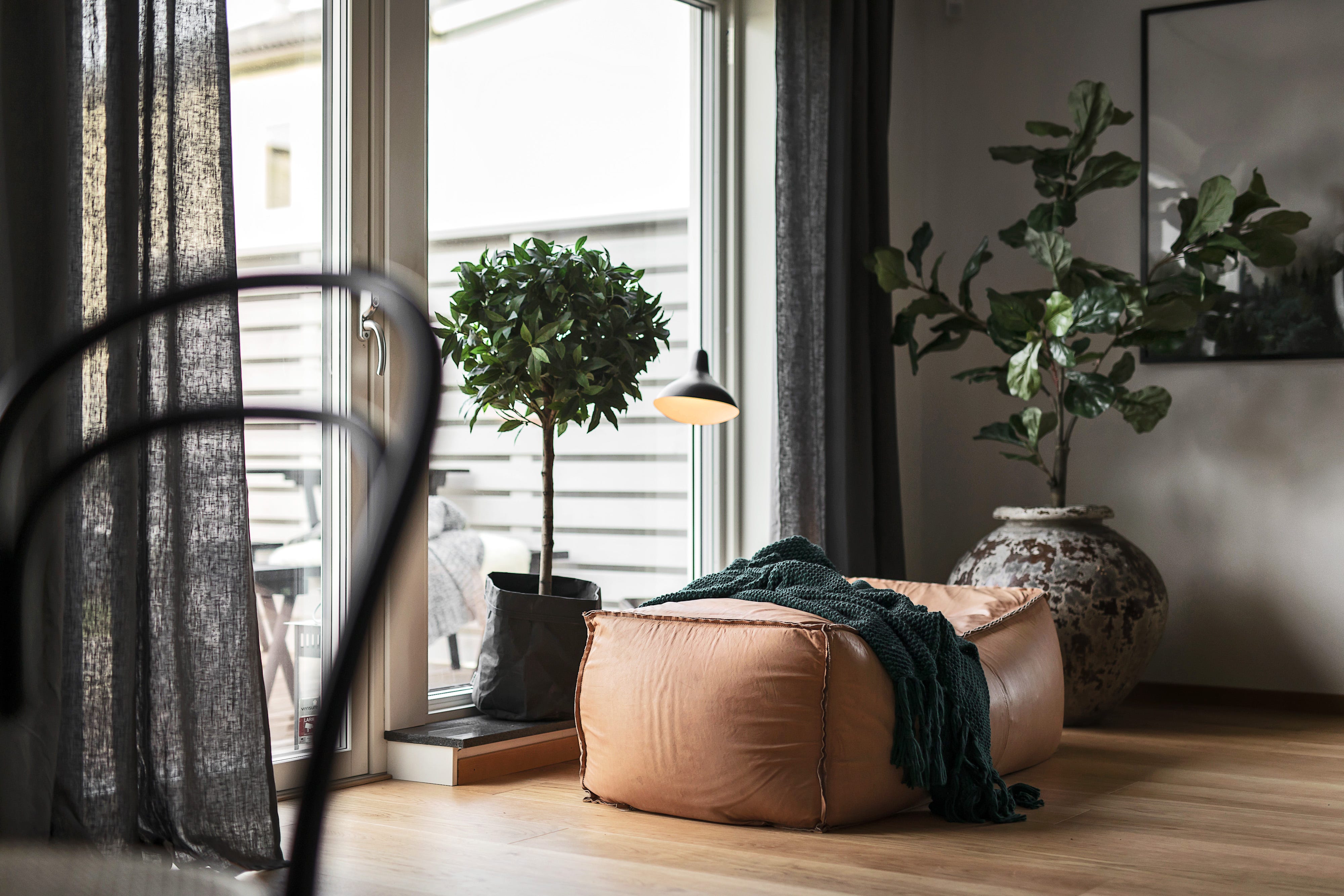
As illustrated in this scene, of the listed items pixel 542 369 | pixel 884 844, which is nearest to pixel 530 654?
pixel 542 369

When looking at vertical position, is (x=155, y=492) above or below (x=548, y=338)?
below

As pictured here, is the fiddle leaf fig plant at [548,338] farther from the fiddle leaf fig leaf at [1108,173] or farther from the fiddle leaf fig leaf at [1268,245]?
the fiddle leaf fig leaf at [1268,245]

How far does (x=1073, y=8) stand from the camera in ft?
13.6

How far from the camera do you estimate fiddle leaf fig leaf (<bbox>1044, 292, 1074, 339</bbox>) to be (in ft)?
11.1

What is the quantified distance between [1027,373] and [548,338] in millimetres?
1417

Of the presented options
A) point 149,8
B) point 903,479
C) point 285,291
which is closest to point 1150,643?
point 903,479

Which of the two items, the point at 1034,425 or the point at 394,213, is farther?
the point at 1034,425

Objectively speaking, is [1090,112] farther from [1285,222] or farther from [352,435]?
[352,435]

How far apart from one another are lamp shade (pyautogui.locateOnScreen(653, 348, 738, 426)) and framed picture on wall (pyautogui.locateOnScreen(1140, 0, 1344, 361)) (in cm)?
158

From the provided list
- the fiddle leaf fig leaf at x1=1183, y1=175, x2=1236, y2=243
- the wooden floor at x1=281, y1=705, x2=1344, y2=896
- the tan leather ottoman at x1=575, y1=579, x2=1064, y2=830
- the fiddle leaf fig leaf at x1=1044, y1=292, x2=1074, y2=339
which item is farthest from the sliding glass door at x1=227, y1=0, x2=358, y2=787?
the fiddle leaf fig leaf at x1=1183, y1=175, x2=1236, y2=243

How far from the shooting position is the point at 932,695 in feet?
7.57

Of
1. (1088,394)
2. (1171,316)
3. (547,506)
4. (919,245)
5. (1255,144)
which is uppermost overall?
(1255,144)

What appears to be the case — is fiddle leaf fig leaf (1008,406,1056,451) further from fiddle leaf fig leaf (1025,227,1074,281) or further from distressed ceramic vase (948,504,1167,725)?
fiddle leaf fig leaf (1025,227,1074,281)

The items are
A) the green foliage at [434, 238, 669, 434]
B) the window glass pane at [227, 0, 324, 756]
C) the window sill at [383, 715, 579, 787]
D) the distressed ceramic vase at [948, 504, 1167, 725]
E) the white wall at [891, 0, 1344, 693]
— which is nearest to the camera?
the window glass pane at [227, 0, 324, 756]
